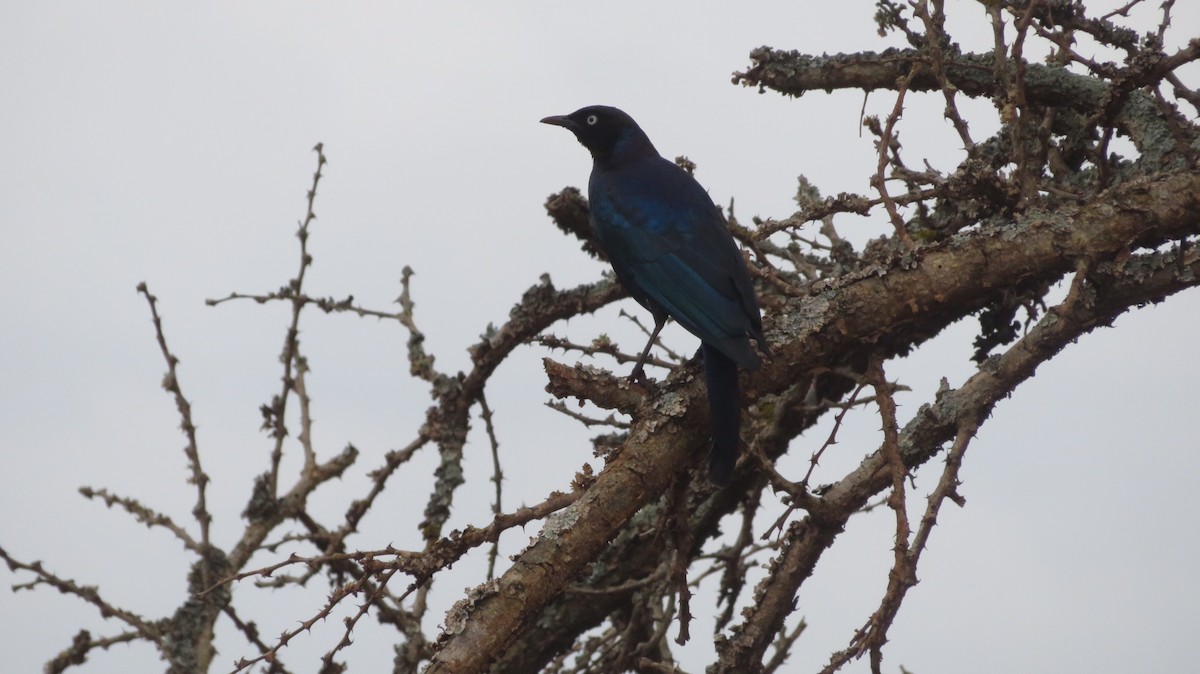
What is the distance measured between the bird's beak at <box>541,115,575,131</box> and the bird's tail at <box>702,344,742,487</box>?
Result: 2.42m

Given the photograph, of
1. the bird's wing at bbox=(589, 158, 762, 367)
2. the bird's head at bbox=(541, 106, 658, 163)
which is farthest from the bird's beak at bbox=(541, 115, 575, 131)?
the bird's wing at bbox=(589, 158, 762, 367)

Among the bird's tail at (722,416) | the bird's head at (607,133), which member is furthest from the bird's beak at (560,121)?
the bird's tail at (722,416)

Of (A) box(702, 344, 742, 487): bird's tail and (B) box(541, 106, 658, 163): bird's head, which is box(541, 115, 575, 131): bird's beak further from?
(A) box(702, 344, 742, 487): bird's tail

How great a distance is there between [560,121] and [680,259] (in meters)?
1.64

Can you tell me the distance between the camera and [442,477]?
492 centimetres

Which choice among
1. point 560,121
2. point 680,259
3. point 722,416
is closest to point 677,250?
point 680,259

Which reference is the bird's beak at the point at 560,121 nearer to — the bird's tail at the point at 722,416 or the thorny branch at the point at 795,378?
the thorny branch at the point at 795,378

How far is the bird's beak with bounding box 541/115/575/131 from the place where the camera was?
551cm

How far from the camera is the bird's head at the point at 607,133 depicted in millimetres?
5320

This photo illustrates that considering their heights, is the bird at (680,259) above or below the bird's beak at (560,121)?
below

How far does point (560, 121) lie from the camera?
555 centimetres

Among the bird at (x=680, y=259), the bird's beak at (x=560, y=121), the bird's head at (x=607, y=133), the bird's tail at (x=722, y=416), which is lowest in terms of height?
the bird's tail at (x=722, y=416)

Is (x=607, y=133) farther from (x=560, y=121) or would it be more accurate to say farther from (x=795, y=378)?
(x=795, y=378)

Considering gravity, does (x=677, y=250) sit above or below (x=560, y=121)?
below
